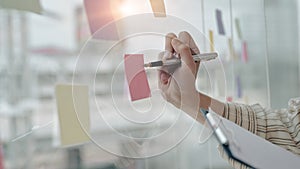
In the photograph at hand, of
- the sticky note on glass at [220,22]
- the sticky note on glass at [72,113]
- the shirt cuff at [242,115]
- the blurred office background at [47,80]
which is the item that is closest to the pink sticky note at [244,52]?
the sticky note on glass at [220,22]

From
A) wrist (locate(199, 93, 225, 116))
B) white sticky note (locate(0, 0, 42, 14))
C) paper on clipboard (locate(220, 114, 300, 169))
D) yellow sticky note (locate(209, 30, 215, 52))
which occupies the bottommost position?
paper on clipboard (locate(220, 114, 300, 169))

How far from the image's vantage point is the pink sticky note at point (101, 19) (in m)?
0.57

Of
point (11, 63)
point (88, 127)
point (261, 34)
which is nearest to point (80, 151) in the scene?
point (88, 127)

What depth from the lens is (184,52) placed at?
0.60m

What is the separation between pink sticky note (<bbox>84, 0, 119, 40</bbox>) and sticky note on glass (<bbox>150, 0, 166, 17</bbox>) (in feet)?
0.32

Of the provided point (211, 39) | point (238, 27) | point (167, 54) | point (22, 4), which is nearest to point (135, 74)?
point (167, 54)

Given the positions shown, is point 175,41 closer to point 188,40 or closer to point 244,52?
point 188,40

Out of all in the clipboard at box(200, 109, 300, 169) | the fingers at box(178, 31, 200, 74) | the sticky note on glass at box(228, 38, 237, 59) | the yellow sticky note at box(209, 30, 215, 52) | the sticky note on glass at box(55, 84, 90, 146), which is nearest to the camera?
the clipboard at box(200, 109, 300, 169)

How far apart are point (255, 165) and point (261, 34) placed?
2.46ft

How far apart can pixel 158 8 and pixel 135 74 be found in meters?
0.14

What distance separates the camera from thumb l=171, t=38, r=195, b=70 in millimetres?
605

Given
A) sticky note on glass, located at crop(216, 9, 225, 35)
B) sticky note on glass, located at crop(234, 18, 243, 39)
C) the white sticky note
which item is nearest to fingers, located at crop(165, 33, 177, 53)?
the white sticky note

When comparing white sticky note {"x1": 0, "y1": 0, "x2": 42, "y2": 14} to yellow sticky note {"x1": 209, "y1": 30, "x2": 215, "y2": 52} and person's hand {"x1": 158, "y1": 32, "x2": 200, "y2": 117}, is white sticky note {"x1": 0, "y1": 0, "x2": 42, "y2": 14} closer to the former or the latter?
person's hand {"x1": 158, "y1": 32, "x2": 200, "y2": 117}

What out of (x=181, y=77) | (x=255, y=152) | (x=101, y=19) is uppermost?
(x=101, y=19)
